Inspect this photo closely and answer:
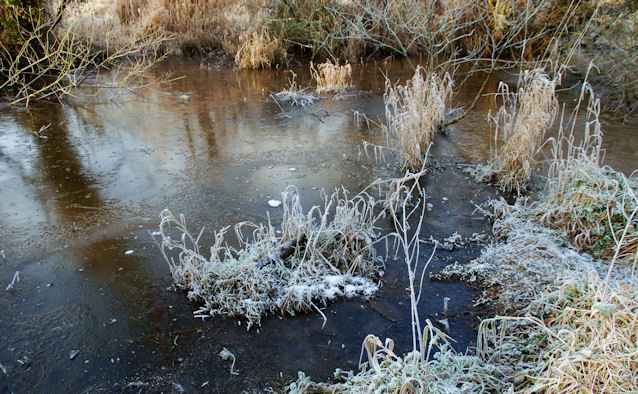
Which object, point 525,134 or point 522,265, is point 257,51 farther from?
point 522,265

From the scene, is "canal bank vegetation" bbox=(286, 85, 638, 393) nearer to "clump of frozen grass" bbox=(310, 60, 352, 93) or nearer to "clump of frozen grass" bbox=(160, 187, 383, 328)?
"clump of frozen grass" bbox=(160, 187, 383, 328)

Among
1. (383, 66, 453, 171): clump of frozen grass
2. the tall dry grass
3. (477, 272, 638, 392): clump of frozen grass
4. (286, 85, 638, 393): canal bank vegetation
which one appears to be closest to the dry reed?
the tall dry grass

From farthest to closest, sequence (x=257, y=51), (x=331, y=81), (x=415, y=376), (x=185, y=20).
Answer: (x=185, y=20), (x=257, y=51), (x=331, y=81), (x=415, y=376)

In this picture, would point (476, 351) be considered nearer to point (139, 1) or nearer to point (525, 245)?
point (525, 245)

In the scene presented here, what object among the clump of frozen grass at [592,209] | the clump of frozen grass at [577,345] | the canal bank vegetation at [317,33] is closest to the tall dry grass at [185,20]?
the canal bank vegetation at [317,33]

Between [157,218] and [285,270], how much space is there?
177 centimetres

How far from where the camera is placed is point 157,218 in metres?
4.61

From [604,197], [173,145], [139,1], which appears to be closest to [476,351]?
[604,197]

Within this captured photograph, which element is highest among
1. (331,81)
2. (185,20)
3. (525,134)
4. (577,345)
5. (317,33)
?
(185,20)

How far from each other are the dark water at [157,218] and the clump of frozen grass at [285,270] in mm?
117

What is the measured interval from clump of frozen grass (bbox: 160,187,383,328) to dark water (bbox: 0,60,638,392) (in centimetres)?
12

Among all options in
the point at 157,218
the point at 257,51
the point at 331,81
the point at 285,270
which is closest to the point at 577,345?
the point at 285,270

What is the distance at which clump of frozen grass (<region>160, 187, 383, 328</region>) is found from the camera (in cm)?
332

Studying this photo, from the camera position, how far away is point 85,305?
133 inches
